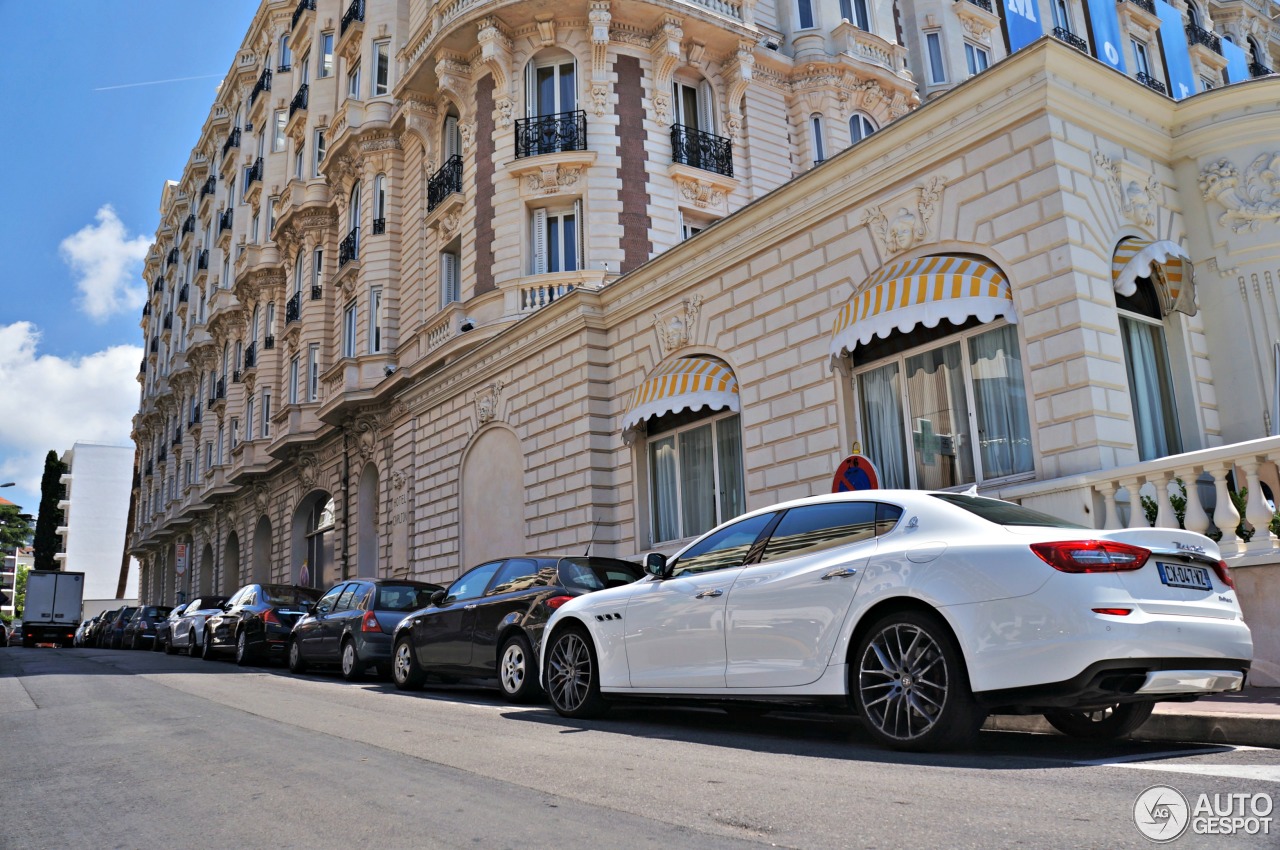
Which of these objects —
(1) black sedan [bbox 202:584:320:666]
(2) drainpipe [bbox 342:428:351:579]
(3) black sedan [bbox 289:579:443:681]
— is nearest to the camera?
(3) black sedan [bbox 289:579:443:681]

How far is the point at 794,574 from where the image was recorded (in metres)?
6.44

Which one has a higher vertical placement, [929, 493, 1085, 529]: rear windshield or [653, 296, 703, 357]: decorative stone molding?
[653, 296, 703, 357]: decorative stone molding

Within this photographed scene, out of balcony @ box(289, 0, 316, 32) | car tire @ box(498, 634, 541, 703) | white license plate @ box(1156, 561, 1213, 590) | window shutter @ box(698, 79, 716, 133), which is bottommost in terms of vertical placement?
car tire @ box(498, 634, 541, 703)

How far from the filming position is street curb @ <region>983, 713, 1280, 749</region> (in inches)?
221

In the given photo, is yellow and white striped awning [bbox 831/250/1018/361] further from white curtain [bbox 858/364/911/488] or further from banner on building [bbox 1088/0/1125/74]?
banner on building [bbox 1088/0/1125/74]

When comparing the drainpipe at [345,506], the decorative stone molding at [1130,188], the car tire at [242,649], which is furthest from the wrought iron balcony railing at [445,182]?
the decorative stone molding at [1130,188]

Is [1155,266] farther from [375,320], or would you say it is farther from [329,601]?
[375,320]

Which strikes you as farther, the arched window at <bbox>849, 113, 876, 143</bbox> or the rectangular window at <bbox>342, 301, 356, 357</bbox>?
the rectangular window at <bbox>342, 301, 356, 357</bbox>

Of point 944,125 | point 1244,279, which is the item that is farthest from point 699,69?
point 1244,279

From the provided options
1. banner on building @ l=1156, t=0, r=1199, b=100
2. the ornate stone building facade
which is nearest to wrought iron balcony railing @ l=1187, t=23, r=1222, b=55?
the ornate stone building facade

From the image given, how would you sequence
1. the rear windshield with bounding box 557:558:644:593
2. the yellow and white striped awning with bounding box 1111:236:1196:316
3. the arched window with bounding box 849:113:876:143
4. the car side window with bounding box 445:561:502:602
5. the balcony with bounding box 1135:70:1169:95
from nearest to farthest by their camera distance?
the rear windshield with bounding box 557:558:644:593 < the yellow and white striped awning with bounding box 1111:236:1196:316 < the car side window with bounding box 445:561:502:602 < the arched window with bounding box 849:113:876:143 < the balcony with bounding box 1135:70:1169:95

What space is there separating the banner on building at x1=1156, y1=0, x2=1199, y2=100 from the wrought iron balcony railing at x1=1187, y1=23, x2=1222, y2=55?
635 centimetres

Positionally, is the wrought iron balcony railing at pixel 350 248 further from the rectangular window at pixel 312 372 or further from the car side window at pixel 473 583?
the car side window at pixel 473 583

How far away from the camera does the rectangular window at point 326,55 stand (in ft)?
116
